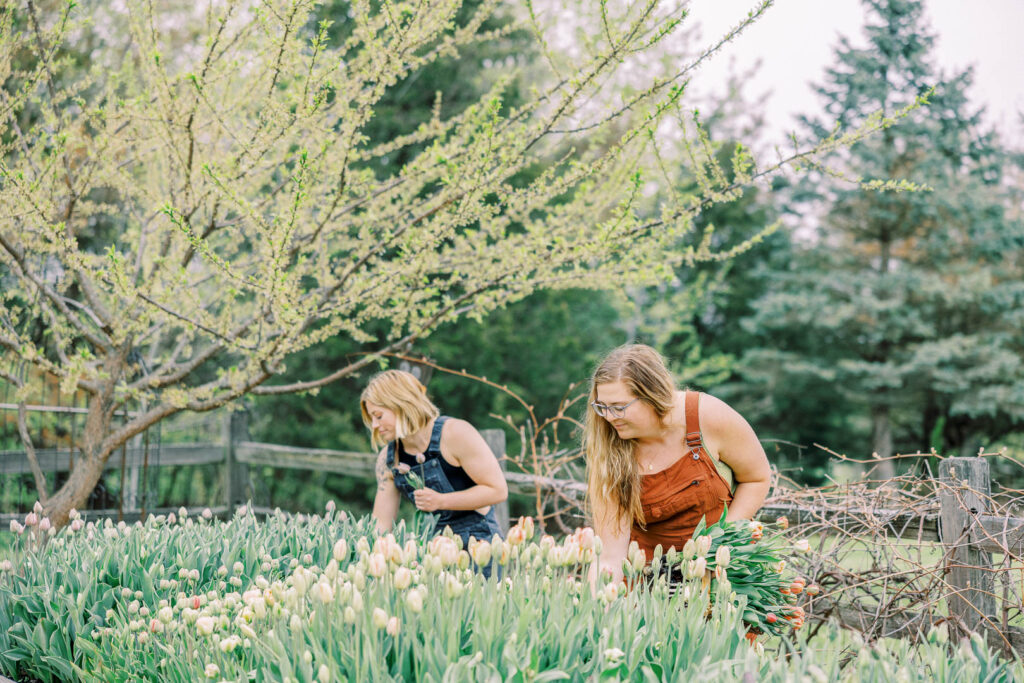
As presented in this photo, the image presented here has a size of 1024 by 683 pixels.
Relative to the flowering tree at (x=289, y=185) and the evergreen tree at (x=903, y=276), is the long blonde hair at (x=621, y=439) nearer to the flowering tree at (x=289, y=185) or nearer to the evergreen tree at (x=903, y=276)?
the flowering tree at (x=289, y=185)

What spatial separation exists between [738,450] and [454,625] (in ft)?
4.32

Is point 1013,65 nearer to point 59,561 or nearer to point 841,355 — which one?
point 841,355

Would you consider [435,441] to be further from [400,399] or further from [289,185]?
[289,185]

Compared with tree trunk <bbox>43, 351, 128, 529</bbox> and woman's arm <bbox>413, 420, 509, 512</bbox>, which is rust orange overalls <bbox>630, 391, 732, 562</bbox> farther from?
tree trunk <bbox>43, 351, 128, 529</bbox>

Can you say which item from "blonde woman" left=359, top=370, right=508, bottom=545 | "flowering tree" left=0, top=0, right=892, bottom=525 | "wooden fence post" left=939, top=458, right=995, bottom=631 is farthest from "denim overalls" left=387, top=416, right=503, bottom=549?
"wooden fence post" left=939, top=458, right=995, bottom=631

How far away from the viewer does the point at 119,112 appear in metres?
3.54

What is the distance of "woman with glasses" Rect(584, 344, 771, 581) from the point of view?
2586 mm

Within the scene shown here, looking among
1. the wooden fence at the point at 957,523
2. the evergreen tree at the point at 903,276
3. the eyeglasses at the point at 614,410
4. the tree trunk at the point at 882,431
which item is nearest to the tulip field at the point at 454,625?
the eyeglasses at the point at 614,410

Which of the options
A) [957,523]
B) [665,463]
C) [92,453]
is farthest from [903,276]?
[92,453]

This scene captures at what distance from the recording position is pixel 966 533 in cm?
309

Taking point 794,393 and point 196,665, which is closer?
point 196,665

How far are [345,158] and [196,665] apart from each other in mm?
1938

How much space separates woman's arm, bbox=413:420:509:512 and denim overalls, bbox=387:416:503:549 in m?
0.05

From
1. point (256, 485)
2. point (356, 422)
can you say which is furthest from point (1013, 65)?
point (256, 485)
